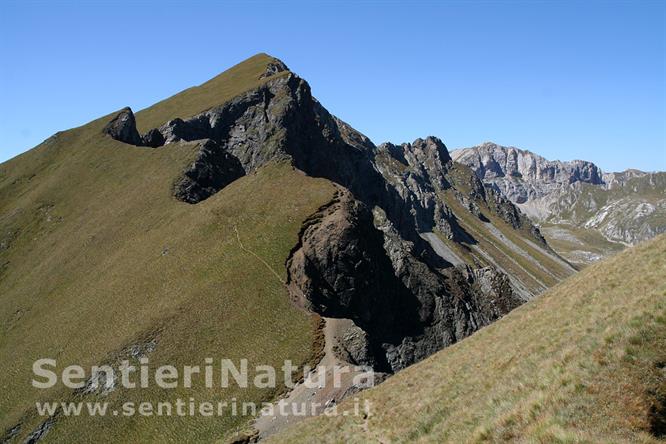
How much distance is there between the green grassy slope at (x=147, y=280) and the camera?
5319 centimetres

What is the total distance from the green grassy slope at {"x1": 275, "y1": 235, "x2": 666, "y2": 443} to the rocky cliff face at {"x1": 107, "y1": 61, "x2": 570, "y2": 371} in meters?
25.5

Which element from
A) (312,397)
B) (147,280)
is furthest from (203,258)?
(312,397)

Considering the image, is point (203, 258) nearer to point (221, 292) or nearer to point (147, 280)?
point (147, 280)

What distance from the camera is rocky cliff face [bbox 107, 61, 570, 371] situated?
6888 cm

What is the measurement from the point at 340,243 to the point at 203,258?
20902 millimetres

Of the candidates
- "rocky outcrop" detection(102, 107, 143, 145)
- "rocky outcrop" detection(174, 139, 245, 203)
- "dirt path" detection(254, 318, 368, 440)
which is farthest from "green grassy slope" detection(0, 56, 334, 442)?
"rocky outcrop" detection(102, 107, 143, 145)

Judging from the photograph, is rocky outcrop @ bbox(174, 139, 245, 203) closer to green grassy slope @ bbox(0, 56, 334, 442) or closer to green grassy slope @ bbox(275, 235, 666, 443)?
green grassy slope @ bbox(0, 56, 334, 442)

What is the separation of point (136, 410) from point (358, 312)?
33491mm

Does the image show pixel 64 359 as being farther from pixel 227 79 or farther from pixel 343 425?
pixel 227 79

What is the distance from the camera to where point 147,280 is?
68.1m

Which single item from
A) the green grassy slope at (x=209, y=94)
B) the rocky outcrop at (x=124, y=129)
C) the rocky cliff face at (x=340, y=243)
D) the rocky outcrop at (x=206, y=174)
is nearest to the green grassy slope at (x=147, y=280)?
the rocky outcrop at (x=206, y=174)

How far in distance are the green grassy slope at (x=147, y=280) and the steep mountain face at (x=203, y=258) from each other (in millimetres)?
253

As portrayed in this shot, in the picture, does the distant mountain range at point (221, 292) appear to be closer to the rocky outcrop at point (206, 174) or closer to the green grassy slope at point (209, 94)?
the rocky outcrop at point (206, 174)

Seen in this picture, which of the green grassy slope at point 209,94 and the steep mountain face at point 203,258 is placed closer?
the steep mountain face at point 203,258
